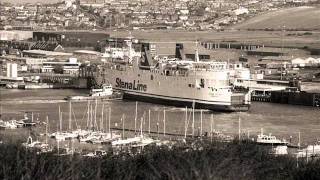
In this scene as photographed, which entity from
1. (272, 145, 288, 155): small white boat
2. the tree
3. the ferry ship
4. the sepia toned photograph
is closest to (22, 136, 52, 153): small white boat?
the sepia toned photograph

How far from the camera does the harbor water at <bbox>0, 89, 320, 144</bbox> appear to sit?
33.4 ft

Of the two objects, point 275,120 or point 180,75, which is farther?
point 180,75

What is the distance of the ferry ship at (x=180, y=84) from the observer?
13.4 m

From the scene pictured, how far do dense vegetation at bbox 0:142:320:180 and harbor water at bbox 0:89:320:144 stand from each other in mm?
3266

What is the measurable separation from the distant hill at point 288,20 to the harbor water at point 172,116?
1629 cm

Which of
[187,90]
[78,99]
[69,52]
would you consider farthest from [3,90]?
[69,52]

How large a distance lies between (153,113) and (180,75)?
1.88 meters

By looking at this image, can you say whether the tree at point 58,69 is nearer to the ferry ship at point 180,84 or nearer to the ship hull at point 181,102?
the ferry ship at point 180,84

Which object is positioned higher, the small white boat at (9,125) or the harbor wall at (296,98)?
the small white boat at (9,125)

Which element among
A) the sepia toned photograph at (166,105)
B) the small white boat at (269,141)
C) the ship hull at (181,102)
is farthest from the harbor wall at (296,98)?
the small white boat at (269,141)

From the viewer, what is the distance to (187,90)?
45.3ft

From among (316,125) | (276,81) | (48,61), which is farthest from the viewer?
(48,61)

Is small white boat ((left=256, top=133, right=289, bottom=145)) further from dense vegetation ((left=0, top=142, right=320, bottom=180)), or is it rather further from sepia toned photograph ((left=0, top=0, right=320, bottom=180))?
dense vegetation ((left=0, top=142, right=320, bottom=180))

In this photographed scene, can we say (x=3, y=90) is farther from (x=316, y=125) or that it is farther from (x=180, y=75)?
(x=316, y=125)
